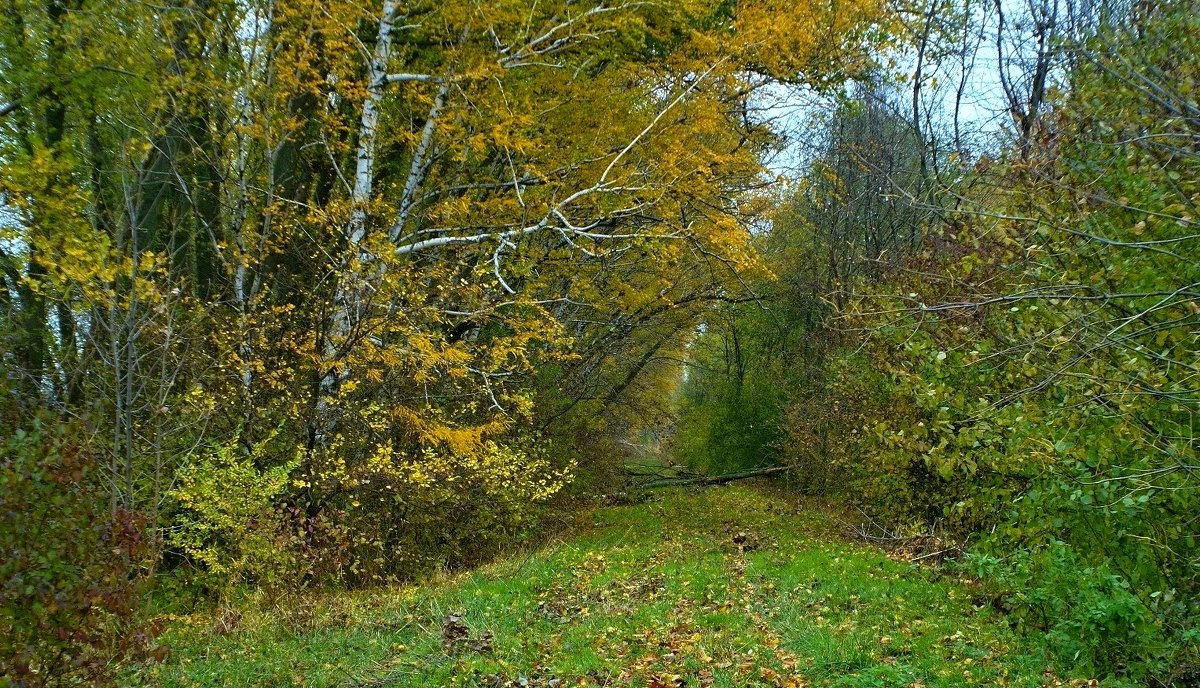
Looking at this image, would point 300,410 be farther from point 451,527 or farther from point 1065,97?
point 1065,97

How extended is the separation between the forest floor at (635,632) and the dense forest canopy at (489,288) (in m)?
0.70

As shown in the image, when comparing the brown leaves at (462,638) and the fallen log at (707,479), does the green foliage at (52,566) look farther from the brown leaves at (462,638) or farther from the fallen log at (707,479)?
the fallen log at (707,479)

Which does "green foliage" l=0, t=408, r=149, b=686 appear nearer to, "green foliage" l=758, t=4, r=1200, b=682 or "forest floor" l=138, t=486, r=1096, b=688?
"forest floor" l=138, t=486, r=1096, b=688

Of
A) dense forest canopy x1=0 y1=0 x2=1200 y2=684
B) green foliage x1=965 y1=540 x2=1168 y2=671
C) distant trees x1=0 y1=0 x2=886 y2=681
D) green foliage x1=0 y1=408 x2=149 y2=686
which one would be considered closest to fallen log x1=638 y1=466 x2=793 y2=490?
dense forest canopy x1=0 y1=0 x2=1200 y2=684

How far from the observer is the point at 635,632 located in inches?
301

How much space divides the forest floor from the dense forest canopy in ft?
2.31

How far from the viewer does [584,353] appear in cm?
1911

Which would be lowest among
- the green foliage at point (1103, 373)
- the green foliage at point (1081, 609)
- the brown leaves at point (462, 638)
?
the brown leaves at point (462, 638)

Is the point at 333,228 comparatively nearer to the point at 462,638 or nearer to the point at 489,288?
the point at 489,288

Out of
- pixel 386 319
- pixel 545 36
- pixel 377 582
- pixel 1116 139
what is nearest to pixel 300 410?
pixel 386 319

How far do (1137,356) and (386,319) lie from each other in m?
8.43

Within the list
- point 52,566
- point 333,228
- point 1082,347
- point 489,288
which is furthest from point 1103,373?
point 333,228

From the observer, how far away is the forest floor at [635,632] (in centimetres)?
623

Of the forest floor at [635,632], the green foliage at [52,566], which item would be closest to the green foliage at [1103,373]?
the forest floor at [635,632]
